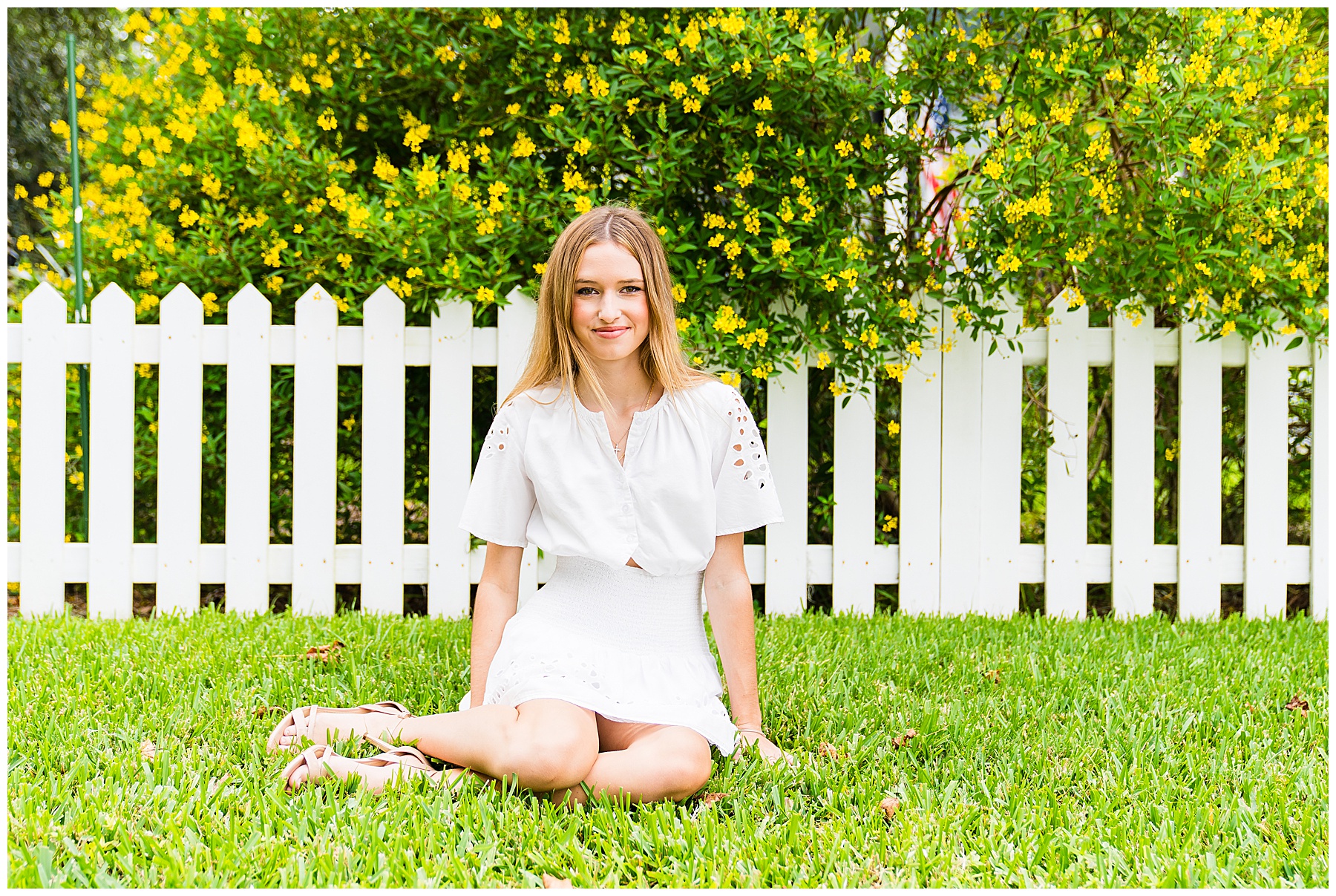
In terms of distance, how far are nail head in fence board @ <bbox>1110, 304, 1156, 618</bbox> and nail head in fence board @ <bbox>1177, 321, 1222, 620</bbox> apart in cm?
11

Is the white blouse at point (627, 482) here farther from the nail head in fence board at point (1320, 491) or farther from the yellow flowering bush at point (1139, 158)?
the nail head in fence board at point (1320, 491)

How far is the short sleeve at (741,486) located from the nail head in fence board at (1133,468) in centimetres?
191

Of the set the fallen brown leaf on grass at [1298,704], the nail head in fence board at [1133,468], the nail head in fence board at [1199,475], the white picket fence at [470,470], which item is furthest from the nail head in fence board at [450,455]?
the nail head in fence board at [1199,475]

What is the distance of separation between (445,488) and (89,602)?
1.39 metres

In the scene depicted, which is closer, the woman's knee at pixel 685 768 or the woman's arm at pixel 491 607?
the woman's knee at pixel 685 768

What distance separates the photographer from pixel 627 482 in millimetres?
2186

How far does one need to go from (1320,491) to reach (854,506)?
180cm

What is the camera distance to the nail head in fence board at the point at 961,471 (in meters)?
3.46

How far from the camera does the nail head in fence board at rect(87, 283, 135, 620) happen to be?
3311 mm

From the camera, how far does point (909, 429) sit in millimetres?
3463

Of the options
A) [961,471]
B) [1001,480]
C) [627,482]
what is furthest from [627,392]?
[1001,480]

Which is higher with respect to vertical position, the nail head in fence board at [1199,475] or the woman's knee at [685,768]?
the nail head in fence board at [1199,475]

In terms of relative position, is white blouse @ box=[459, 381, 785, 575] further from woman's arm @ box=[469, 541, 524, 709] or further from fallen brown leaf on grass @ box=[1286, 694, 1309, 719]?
fallen brown leaf on grass @ box=[1286, 694, 1309, 719]

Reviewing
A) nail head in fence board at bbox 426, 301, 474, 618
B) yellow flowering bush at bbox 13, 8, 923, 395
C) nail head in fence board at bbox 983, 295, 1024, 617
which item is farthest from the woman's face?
nail head in fence board at bbox 983, 295, 1024, 617
